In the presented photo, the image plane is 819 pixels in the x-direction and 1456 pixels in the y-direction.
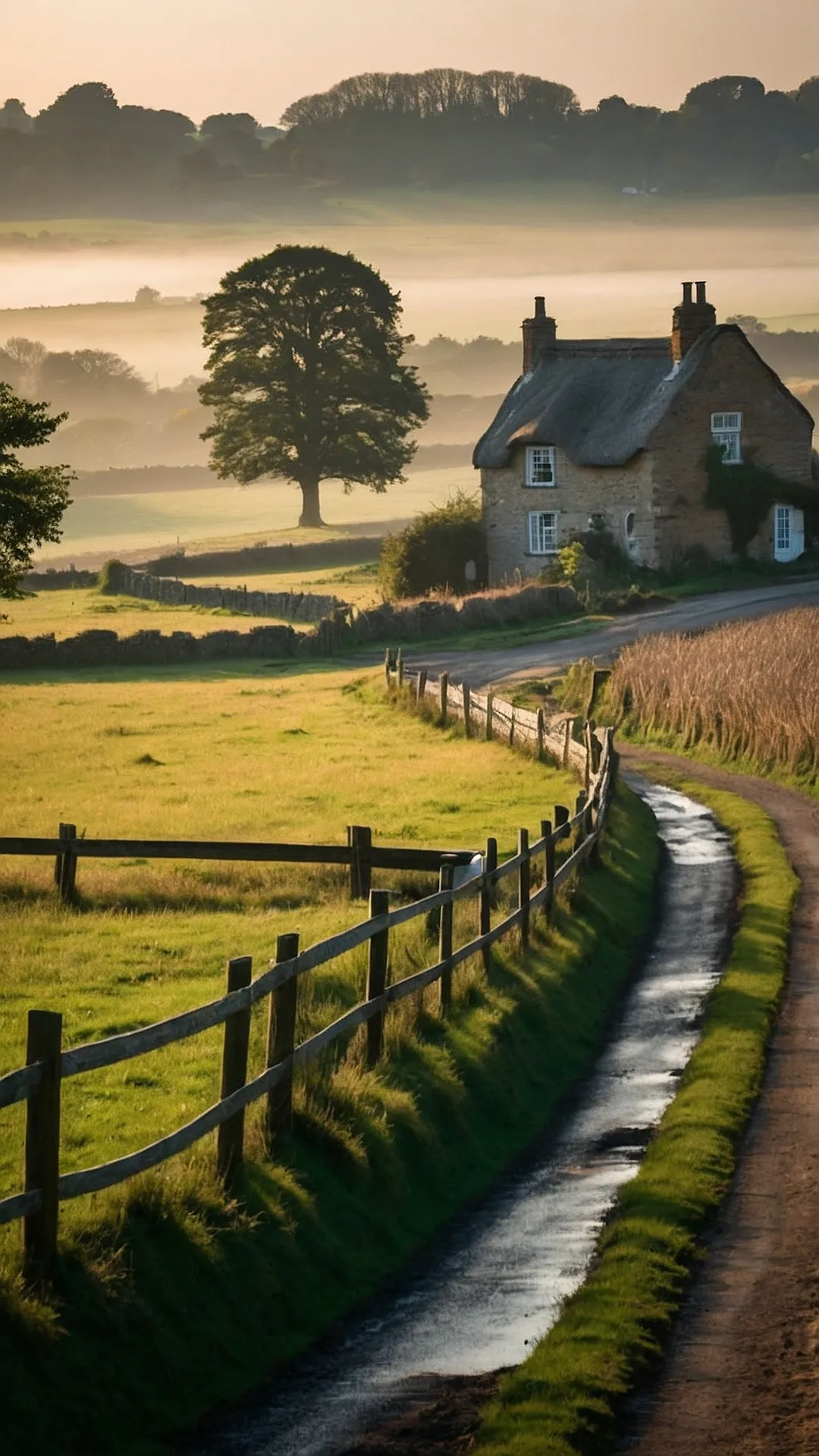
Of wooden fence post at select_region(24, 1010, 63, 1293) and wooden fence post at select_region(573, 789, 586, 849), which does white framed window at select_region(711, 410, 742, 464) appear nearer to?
wooden fence post at select_region(573, 789, 586, 849)

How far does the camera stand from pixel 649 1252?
12.2 metres

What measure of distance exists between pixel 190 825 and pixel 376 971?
51.2 ft

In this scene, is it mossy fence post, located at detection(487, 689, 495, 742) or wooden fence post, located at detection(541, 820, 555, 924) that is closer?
wooden fence post, located at detection(541, 820, 555, 924)

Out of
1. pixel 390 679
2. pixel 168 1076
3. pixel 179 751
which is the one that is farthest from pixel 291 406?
pixel 168 1076

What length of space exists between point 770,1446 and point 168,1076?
22.2ft

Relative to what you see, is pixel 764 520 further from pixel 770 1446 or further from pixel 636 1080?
pixel 770 1446

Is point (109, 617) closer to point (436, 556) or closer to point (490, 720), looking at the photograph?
point (436, 556)

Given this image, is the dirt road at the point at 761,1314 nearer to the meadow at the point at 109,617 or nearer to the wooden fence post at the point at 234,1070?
the wooden fence post at the point at 234,1070

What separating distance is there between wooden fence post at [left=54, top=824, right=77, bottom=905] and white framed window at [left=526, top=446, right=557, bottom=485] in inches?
2062

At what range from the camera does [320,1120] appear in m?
12.6

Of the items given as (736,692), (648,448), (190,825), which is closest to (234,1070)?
(190,825)

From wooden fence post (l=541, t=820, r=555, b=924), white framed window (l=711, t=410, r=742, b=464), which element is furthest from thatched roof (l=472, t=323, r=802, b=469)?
wooden fence post (l=541, t=820, r=555, b=924)

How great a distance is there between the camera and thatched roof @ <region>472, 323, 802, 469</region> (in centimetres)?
7119

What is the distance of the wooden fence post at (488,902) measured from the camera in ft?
60.0
